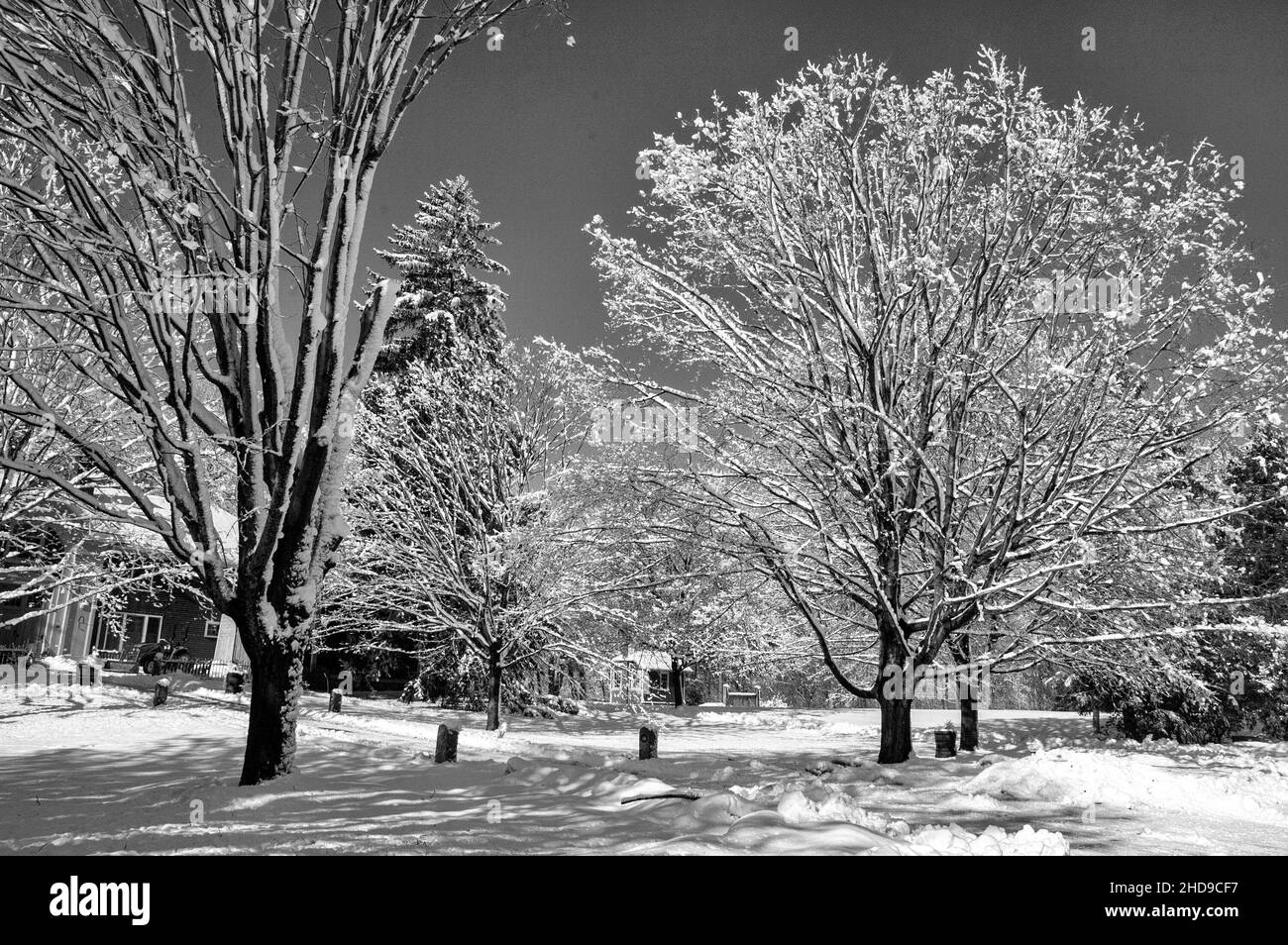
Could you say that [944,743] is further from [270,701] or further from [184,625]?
[184,625]

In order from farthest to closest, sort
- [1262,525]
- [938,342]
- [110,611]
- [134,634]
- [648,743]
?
[134,634]
[110,611]
[1262,525]
[648,743]
[938,342]

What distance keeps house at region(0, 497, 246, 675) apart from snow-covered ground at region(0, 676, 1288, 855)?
3.55 metres

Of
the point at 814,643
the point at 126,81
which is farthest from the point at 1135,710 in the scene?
the point at 126,81

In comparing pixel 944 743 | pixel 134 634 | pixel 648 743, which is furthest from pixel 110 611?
pixel 944 743

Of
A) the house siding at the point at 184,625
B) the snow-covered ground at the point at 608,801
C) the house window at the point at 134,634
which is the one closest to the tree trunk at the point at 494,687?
the snow-covered ground at the point at 608,801

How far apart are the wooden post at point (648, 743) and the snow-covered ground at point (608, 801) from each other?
0.30 meters

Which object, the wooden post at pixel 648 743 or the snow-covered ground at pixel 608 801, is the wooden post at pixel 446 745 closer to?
the snow-covered ground at pixel 608 801

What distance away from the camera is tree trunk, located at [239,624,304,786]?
652cm

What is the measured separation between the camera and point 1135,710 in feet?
58.3

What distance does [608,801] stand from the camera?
6070mm

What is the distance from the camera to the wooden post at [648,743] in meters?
13.7

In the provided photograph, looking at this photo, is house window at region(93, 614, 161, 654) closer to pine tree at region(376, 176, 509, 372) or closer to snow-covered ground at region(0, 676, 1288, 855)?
pine tree at region(376, 176, 509, 372)

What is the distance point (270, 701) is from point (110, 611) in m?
20.3

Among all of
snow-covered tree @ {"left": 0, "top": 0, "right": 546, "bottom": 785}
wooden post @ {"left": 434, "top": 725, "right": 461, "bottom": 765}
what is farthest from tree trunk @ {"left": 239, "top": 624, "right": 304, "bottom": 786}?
wooden post @ {"left": 434, "top": 725, "right": 461, "bottom": 765}
